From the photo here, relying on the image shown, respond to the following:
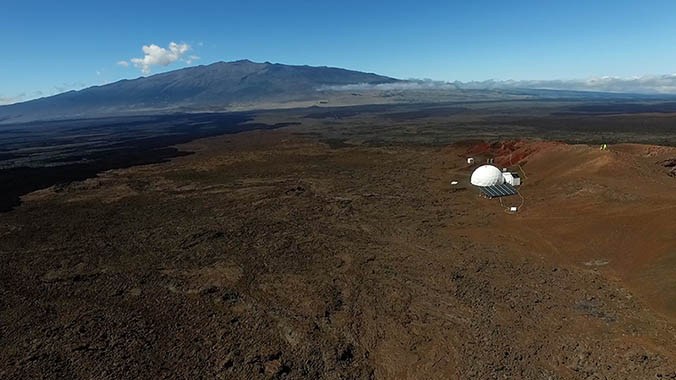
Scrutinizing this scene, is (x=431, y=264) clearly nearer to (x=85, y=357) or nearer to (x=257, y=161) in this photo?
(x=85, y=357)

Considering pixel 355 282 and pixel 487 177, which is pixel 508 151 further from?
pixel 355 282

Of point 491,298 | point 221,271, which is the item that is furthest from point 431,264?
point 221,271

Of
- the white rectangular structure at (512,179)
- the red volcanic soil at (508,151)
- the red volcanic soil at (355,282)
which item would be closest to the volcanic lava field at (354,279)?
the red volcanic soil at (355,282)

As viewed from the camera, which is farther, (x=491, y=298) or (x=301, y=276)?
(x=301, y=276)

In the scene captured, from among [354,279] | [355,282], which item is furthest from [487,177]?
[355,282]

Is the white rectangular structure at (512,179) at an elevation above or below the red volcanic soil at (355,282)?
above

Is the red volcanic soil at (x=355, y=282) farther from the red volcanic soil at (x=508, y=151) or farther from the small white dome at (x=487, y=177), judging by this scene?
the red volcanic soil at (x=508, y=151)
